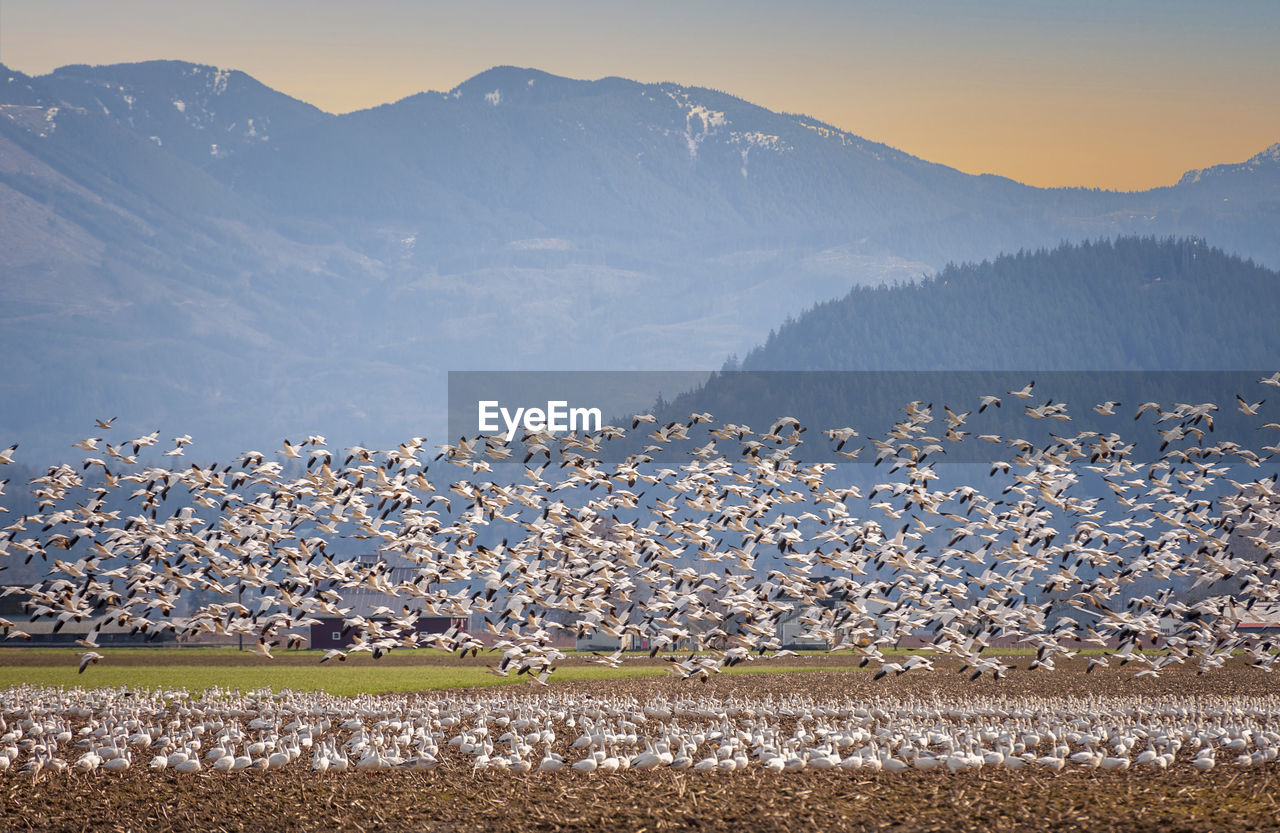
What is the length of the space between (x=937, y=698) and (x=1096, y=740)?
1567cm

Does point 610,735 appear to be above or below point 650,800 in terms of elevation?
below

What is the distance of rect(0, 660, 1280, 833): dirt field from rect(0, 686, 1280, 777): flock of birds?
48 cm

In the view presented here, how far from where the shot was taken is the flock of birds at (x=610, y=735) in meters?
26.8

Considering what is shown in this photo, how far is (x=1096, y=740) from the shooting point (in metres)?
28.3

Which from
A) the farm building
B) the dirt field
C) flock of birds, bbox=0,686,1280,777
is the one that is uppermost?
the dirt field

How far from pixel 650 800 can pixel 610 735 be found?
5.32m

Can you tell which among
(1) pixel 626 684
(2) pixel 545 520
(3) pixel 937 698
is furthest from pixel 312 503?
(3) pixel 937 698

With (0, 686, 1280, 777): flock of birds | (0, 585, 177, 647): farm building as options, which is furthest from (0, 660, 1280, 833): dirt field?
(0, 585, 177, 647): farm building

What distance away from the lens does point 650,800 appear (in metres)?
22.8

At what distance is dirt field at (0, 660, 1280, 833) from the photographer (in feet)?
69.6

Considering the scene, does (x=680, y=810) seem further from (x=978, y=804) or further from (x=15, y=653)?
(x=15, y=653)

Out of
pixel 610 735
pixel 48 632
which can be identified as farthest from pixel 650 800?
pixel 48 632

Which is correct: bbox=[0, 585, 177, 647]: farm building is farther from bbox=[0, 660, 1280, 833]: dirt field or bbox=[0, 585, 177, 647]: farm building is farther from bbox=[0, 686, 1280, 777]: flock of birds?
bbox=[0, 660, 1280, 833]: dirt field

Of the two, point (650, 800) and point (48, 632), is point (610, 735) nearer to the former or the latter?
point (650, 800)
